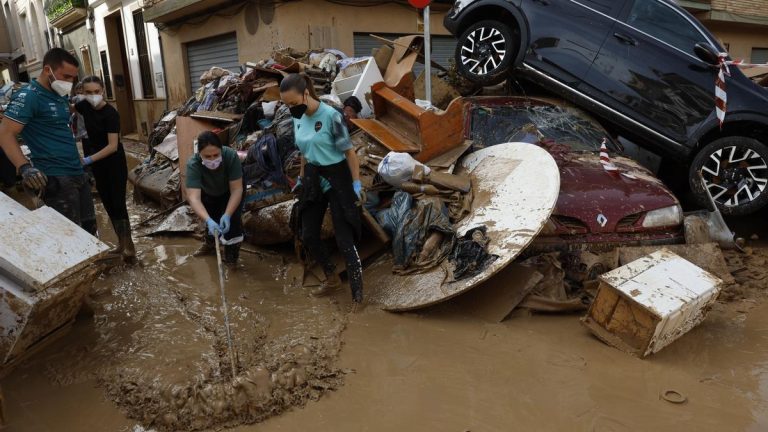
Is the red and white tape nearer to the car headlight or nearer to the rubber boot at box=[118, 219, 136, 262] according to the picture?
the car headlight

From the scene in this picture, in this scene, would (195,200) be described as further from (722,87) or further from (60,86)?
(722,87)

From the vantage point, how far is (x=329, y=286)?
3.85m

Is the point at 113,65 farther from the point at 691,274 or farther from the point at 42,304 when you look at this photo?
the point at 691,274

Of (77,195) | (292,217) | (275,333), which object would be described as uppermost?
(77,195)

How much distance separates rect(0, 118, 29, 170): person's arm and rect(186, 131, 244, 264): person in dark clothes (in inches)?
43.6

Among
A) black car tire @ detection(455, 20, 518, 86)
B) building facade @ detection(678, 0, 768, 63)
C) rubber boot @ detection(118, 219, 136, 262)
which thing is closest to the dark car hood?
black car tire @ detection(455, 20, 518, 86)

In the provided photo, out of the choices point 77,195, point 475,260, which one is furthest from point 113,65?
point 475,260

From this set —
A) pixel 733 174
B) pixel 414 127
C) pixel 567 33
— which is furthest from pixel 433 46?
pixel 733 174

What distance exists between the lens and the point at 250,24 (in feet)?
31.7

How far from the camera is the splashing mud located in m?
2.49

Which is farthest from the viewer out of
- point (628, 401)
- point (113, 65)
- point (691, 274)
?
point (113, 65)

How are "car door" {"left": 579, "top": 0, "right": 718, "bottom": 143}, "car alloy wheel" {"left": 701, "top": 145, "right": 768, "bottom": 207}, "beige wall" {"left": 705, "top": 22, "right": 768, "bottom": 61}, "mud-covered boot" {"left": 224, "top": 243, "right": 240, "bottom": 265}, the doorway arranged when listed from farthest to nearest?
1. the doorway
2. "beige wall" {"left": 705, "top": 22, "right": 768, "bottom": 61}
3. "car door" {"left": 579, "top": 0, "right": 718, "bottom": 143}
4. "car alloy wheel" {"left": 701, "top": 145, "right": 768, "bottom": 207}
5. "mud-covered boot" {"left": 224, "top": 243, "right": 240, "bottom": 265}

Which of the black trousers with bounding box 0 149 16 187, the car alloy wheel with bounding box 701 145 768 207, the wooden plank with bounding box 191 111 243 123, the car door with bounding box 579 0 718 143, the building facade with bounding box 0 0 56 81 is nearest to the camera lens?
the car alloy wheel with bounding box 701 145 768 207

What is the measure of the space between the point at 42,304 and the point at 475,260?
2664 mm
